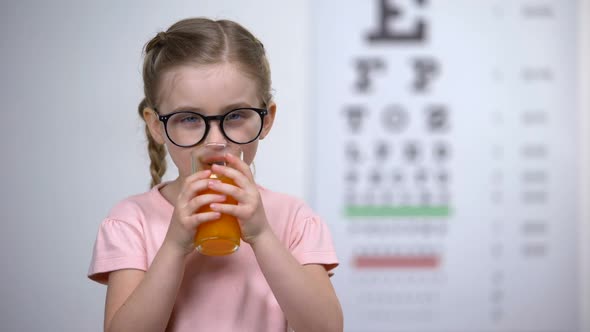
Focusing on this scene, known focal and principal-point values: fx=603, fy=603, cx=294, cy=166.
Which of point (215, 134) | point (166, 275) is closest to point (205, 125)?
point (215, 134)

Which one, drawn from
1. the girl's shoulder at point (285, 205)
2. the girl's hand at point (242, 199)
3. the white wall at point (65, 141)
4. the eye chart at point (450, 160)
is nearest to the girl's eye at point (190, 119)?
the girl's hand at point (242, 199)

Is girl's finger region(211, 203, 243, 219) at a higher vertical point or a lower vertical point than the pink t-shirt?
higher

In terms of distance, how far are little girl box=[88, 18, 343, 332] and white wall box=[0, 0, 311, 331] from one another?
3.04 feet

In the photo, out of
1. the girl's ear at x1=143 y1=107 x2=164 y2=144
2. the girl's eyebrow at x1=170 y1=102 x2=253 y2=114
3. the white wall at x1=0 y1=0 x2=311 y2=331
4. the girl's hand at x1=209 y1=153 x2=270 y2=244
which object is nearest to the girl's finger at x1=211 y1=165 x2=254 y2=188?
the girl's hand at x1=209 y1=153 x2=270 y2=244

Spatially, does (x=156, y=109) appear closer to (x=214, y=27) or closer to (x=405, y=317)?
(x=214, y=27)

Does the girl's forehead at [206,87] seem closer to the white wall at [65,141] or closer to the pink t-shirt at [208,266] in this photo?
the pink t-shirt at [208,266]

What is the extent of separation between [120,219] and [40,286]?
1062 millimetres

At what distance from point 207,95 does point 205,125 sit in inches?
1.8

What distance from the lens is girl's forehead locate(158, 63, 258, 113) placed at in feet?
2.96

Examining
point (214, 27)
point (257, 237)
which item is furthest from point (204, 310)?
point (214, 27)

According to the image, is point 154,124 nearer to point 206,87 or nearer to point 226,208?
point 206,87

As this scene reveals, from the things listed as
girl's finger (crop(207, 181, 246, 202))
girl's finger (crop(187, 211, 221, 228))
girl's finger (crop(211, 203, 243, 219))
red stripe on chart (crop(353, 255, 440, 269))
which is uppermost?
girl's finger (crop(207, 181, 246, 202))

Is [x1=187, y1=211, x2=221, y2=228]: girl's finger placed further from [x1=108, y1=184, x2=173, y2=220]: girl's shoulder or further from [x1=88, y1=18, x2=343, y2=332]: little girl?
[x1=108, y1=184, x2=173, y2=220]: girl's shoulder

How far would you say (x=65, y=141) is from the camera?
6.23ft
